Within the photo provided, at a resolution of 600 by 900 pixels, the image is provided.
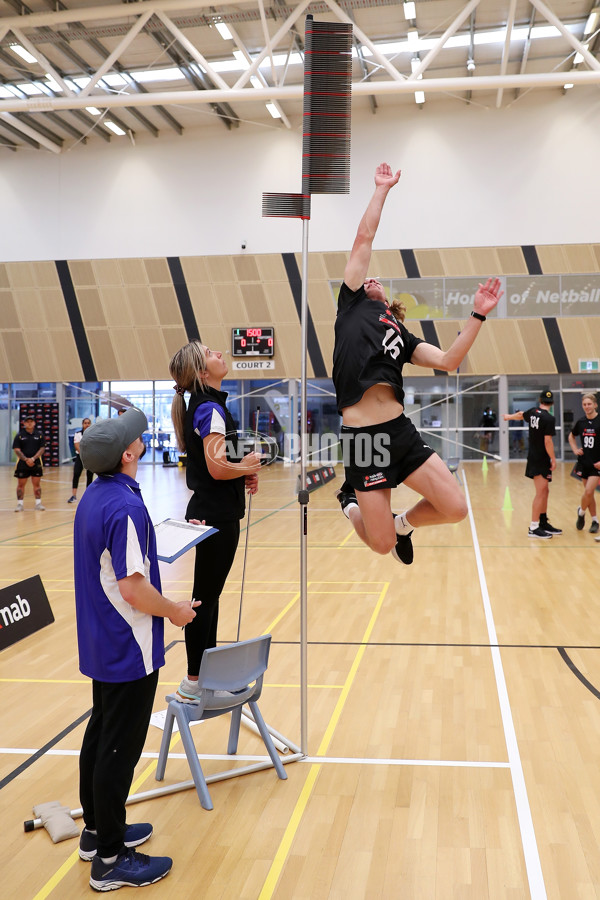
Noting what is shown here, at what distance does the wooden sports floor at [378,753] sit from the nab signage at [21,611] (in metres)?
0.82

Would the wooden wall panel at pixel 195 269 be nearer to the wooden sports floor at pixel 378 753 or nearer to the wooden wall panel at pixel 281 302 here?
the wooden wall panel at pixel 281 302

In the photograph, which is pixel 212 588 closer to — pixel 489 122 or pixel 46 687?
pixel 46 687

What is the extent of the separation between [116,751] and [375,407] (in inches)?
72.5

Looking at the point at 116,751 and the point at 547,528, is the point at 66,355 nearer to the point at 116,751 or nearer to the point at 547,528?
the point at 547,528

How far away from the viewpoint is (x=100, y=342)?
2481 cm

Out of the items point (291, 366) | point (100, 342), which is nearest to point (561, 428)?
point (291, 366)

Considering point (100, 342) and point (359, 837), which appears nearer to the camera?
point (359, 837)

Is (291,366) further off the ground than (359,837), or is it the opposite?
(291,366)

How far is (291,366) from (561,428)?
861 cm

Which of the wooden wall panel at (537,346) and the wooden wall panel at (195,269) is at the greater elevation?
the wooden wall panel at (195,269)

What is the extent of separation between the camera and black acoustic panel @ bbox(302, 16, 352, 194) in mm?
3467

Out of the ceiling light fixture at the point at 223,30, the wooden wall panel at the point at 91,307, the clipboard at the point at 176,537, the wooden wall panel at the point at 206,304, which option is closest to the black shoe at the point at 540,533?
the clipboard at the point at 176,537

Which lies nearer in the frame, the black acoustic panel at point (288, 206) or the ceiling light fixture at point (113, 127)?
the black acoustic panel at point (288, 206)

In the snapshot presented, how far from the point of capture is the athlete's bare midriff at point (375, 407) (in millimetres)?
3543
